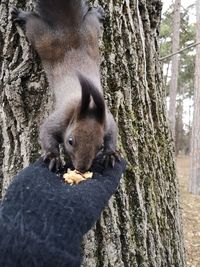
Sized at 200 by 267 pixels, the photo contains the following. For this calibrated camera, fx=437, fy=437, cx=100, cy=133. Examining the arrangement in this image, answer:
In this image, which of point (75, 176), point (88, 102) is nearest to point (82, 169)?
point (75, 176)

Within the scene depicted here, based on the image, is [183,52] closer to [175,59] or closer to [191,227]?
[175,59]

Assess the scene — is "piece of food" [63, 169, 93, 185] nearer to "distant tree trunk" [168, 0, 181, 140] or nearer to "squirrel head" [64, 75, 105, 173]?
"squirrel head" [64, 75, 105, 173]

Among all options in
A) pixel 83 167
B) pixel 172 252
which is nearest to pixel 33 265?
pixel 83 167

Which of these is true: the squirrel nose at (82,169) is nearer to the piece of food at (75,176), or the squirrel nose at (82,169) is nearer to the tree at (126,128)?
the piece of food at (75,176)

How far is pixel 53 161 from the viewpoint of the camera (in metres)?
1.67

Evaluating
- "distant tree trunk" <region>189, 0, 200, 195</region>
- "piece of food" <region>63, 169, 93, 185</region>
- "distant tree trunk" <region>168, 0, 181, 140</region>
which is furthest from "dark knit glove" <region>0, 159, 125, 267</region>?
"distant tree trunk" <region>168, 0, 181, 140</region>

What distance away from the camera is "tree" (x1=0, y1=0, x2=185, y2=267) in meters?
1.82

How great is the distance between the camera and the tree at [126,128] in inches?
71.7

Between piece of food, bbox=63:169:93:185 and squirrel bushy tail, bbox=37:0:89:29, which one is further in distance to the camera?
squirrel bushy tail, bbox=37:0:89:29

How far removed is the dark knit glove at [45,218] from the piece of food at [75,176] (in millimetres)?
50

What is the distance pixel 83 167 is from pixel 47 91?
15.3 inches

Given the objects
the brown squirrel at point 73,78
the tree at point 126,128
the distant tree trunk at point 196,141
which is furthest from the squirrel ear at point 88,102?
the distant tree trunk at point 196,141

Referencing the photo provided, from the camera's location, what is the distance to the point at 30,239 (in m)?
1.21

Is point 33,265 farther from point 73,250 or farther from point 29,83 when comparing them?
point 29,83
